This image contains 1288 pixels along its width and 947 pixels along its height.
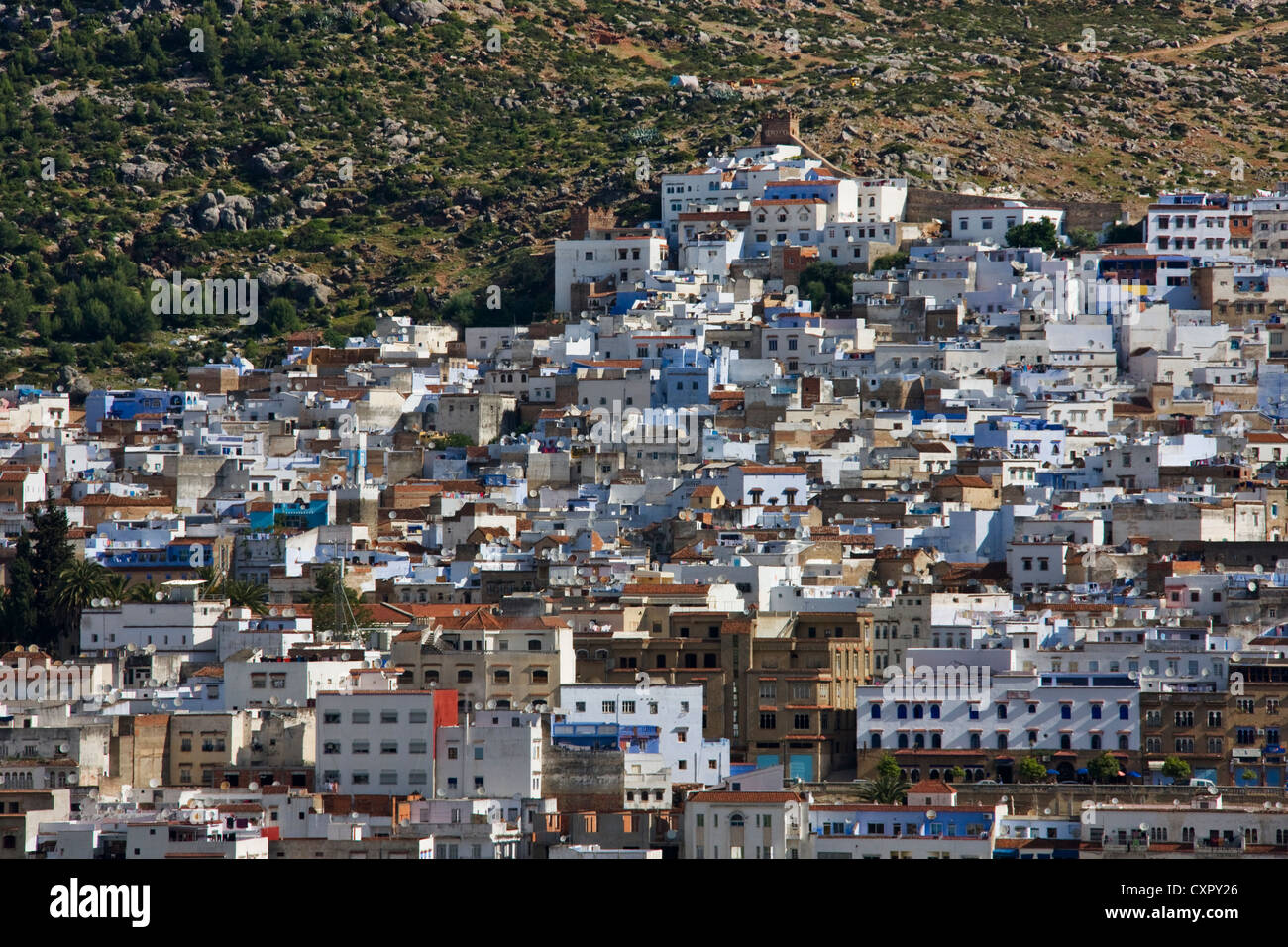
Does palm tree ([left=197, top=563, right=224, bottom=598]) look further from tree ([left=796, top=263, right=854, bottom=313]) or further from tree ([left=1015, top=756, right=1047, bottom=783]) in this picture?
tree ([left=796, top=263, right=854, bottom=313])

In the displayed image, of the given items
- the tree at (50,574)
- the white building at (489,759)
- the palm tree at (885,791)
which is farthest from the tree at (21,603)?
the palm tree at (885,791)

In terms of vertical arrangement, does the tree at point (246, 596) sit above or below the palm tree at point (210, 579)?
below

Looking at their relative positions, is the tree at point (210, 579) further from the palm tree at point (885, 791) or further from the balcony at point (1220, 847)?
the balcony at point (1220, 847)

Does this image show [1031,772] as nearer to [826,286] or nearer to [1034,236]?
[826,286]

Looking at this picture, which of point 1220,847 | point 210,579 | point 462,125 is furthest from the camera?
point 462,125

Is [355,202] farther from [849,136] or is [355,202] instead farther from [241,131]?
[849,136]

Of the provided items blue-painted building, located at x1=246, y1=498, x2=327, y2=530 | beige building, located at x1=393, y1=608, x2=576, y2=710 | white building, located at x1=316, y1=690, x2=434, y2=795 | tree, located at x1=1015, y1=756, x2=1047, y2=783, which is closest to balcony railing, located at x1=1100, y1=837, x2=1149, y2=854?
tree, located at x1=1015, y1=756, x2=1047, y2=783

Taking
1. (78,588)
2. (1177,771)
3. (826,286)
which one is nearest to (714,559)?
(78,588)
